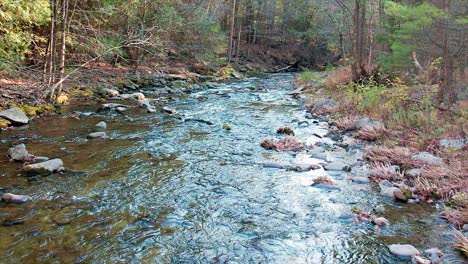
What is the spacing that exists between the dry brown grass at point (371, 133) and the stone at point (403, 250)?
5.25m

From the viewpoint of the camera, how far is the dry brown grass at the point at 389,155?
726cm

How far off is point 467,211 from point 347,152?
3.58 m

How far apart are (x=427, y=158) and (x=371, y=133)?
2260mm

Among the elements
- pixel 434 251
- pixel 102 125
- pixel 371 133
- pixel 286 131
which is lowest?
pixel 102 125

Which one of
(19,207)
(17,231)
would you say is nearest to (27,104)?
(19,207)

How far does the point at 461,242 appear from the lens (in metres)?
4.16

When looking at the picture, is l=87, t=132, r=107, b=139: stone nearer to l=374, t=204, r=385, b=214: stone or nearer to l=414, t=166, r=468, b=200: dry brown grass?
l=374, t=204, r=385, b=214: stone

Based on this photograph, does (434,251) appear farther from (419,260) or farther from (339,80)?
(339,80)

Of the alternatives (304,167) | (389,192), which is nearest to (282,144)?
(304,167)

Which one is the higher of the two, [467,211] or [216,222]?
[467,211]

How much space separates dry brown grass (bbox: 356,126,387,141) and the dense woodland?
1814mm

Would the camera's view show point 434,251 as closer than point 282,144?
Yes

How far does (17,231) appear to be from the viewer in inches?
170

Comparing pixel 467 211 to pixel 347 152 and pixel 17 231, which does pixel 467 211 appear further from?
pixel 17 231
